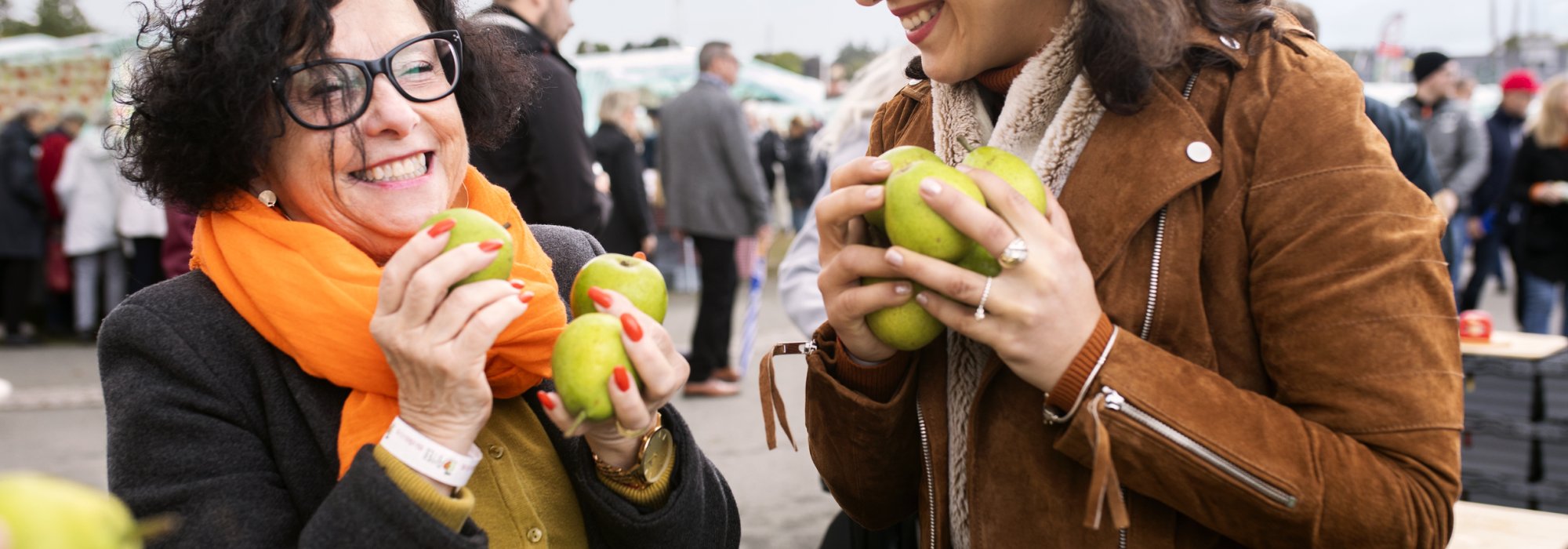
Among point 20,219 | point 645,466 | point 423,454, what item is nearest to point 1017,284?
point 645,466

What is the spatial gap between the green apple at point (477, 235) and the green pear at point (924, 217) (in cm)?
57

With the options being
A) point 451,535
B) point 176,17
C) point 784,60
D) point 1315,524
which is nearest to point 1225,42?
point 1315,524

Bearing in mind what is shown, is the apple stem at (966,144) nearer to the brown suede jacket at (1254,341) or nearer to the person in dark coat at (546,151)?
the brown suede jacket at (1254,341)

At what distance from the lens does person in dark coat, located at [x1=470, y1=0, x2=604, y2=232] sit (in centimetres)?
443

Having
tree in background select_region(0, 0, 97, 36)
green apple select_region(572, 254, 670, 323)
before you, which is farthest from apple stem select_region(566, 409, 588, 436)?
tree in background select_region(0, 0, 97, 36)

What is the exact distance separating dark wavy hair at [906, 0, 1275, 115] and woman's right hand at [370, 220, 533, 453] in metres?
0.88

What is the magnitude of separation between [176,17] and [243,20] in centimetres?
19

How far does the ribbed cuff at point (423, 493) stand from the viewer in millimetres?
1482

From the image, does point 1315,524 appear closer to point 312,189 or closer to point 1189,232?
point 1189,232

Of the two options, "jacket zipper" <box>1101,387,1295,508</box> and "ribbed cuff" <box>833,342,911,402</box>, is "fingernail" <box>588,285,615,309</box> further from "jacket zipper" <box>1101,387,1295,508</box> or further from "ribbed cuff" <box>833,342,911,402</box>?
"jacket zipper" <box>1101,387,1295,508</box>

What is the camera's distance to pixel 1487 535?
2322 mm

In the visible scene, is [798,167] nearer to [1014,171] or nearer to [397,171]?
[397,171]

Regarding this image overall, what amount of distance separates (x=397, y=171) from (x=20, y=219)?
9611mm

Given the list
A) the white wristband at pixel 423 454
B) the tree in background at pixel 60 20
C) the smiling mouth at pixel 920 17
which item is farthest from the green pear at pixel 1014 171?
the tree in background at pixel 60 20
